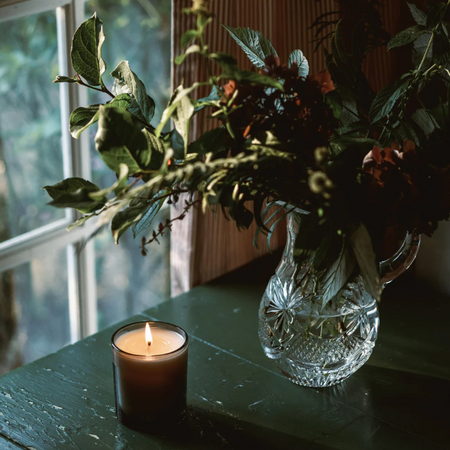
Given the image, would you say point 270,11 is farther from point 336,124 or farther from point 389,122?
point 336,124

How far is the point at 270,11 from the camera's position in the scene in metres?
1.43

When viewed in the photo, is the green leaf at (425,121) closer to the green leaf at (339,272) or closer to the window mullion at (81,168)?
the green leaf at (339,272)

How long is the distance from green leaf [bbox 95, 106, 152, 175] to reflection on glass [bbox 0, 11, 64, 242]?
3.13 feet

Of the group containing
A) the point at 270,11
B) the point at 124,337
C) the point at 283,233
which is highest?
the point at 270,11

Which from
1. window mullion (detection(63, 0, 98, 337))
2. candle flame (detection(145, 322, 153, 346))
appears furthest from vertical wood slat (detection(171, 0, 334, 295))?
candle flame (detection(145, 322, 153, 346))

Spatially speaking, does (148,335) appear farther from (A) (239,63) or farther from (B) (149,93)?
(B) (149,93)

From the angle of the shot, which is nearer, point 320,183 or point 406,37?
point 320,183

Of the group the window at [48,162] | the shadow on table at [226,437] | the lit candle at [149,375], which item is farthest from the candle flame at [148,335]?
the window at [48,162]

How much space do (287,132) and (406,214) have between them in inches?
6.5

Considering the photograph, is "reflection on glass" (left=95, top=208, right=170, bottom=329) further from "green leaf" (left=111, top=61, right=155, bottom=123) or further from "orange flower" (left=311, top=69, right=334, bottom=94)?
"orange flower" (left=311, top=69, right=334, bottom=94)

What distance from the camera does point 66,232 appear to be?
1.56m

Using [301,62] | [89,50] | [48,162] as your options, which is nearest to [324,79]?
[301,62]

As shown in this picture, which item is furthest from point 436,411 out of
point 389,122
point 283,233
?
point 283,233

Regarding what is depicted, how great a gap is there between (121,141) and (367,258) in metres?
0.28
